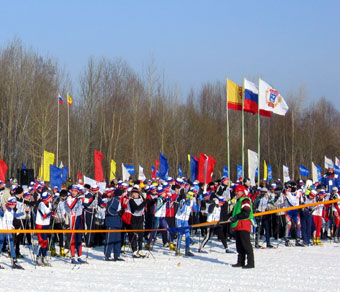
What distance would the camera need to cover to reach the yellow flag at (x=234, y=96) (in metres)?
32.7

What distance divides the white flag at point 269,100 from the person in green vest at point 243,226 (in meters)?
17.8

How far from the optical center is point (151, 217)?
19984 millimetres

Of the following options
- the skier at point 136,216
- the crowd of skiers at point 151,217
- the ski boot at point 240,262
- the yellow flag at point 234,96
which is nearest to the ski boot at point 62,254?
the crowd of skiers at point 151,217

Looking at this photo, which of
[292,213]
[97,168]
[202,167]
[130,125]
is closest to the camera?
[292,213]

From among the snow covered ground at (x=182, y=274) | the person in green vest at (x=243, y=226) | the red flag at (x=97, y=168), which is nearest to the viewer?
the snow covered ground at (x=182, y=274)

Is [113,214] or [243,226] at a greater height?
[113,214]

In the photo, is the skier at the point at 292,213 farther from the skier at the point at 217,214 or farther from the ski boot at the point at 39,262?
the ski boot at the point at 39,262

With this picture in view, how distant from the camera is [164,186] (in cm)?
1845

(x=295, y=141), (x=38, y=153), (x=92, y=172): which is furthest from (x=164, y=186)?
(x=295, y=141)

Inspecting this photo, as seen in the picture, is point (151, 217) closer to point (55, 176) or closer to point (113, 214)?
point (113, 214)

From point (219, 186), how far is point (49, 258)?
6.66 meters

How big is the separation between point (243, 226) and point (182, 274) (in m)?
2.06

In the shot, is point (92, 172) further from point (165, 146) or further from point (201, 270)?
point (201, 270)

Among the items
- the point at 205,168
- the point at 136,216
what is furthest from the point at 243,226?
the point at 205,168
